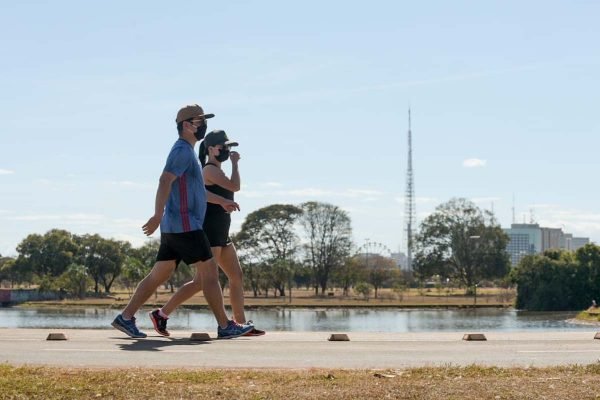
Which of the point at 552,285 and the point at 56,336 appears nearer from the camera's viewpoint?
the point at 56,336

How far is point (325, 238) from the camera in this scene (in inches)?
4350

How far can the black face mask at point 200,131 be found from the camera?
982cm

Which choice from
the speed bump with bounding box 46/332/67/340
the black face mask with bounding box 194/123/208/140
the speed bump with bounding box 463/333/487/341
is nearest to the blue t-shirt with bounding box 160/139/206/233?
the black face mask with bounding box 194/123/208/140

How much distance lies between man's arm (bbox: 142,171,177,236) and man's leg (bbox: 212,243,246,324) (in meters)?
1.12

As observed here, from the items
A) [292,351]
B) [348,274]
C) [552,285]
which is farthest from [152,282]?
[348,274]

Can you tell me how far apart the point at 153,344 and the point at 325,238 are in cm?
10145

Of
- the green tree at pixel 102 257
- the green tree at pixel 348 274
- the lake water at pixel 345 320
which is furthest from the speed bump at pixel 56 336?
the green tree at pixel 102 257

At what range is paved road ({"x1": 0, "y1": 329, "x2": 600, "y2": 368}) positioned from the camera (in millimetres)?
8039

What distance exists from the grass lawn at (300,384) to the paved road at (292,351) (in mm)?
619

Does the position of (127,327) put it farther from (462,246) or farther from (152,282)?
(462,246)

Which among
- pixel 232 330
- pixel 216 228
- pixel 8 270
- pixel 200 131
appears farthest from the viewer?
pixel 8 270

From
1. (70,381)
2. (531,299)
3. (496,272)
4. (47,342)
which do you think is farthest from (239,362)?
(496,272)

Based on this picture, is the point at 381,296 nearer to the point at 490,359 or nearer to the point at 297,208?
the point at 297,208

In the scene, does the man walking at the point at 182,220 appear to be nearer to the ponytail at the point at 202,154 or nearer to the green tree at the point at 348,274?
the ponytail at the point at 202,154
